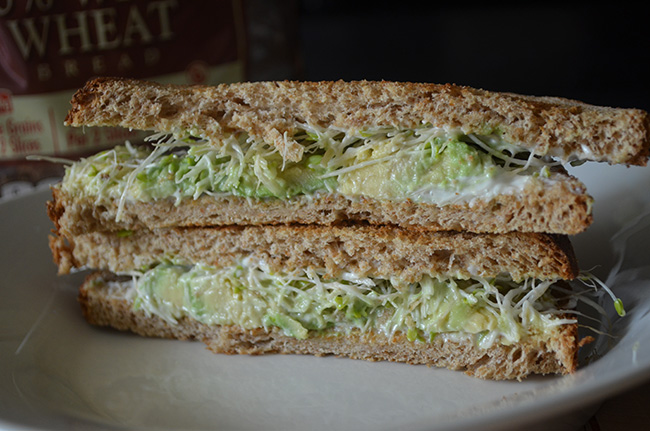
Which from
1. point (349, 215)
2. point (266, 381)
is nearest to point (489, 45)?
point (349, 215)

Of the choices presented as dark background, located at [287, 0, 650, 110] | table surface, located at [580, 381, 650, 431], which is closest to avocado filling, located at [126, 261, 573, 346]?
table surface, located at [580, 381, 650, 431]

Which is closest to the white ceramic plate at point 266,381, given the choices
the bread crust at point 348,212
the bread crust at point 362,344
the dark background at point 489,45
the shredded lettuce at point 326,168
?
the bread crust at point 362,344

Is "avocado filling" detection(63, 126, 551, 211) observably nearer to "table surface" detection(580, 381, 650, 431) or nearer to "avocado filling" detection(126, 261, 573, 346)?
"avocado filling" detection(126, 261, 573, 346)

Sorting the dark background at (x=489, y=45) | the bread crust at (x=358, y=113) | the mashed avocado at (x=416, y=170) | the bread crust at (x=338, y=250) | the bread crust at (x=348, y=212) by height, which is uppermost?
the bread crust at (x=358, y=113)

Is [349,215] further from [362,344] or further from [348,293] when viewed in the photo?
[362,344]

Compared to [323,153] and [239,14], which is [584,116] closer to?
[323,153]

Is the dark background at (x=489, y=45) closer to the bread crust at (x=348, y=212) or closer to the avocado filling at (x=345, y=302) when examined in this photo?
the bread crust at (x=348, y=212)
